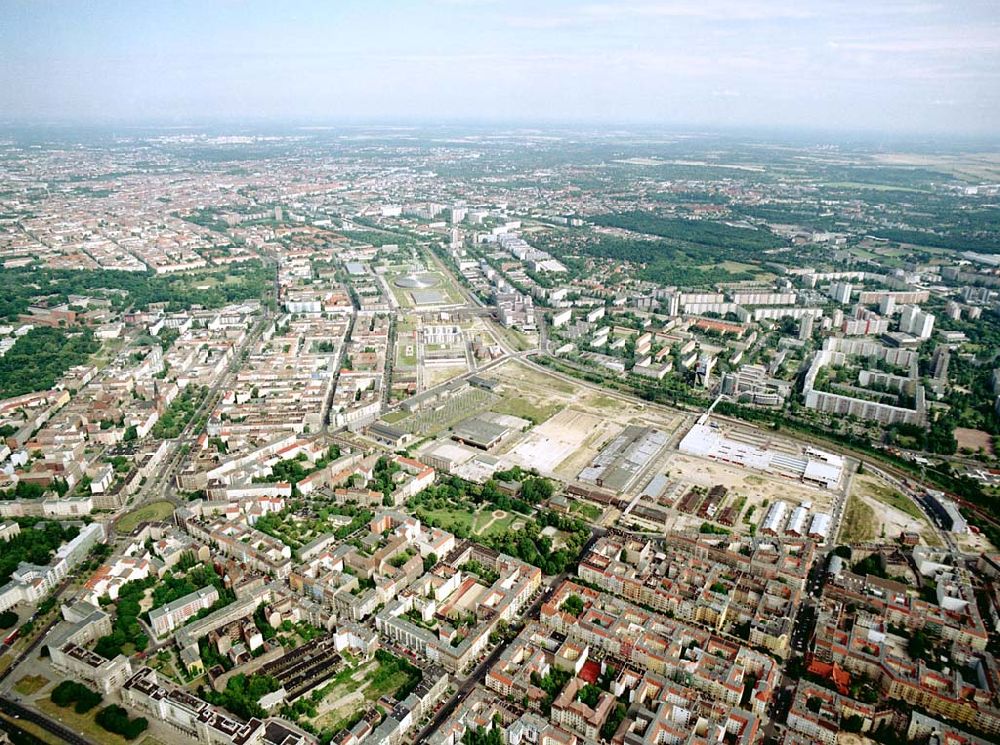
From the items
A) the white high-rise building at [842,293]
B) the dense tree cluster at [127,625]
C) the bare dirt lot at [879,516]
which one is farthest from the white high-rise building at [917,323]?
the dense tree cluster at [127,625]

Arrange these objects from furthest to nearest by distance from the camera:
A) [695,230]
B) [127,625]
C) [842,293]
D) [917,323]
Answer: [695,230], [842,293], [917,323], [127,625]

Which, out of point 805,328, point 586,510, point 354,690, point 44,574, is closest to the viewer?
point 354,690

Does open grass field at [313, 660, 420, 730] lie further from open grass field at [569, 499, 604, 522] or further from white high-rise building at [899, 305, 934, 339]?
white high-rise building at [899, 305, 934, 339]

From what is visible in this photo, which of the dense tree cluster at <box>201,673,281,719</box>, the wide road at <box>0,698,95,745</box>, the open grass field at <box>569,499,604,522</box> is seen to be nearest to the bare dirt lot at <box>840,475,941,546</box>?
the open grass field at <box>569,499,604,522</box>

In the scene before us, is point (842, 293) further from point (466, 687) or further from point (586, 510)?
point (466, 687)

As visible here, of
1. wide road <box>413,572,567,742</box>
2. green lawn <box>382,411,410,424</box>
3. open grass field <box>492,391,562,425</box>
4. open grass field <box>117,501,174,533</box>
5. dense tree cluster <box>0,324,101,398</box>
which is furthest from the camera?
dense tree cluster <box>0,324,101,398</box>

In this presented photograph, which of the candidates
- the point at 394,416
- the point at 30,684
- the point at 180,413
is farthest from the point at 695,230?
the point at 30,684

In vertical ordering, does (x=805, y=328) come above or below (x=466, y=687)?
above

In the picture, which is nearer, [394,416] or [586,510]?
[586,510]
